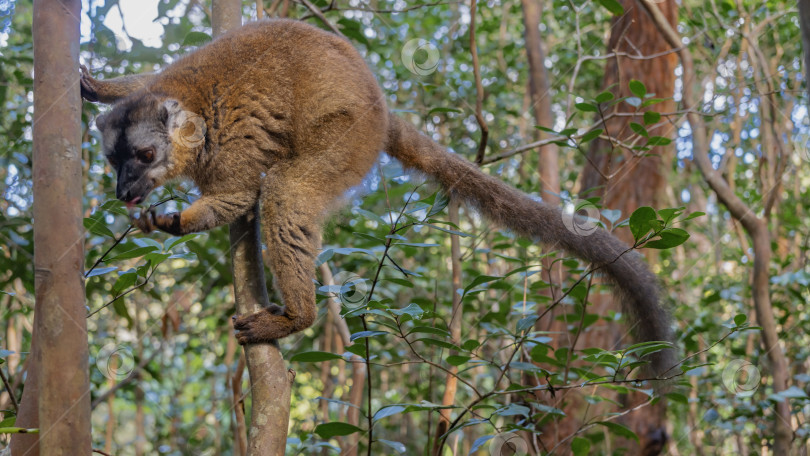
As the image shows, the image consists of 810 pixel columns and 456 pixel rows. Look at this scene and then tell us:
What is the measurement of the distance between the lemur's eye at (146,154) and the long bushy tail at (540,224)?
1.42 m

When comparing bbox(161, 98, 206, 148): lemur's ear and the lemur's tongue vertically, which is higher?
bbox(161, 98, 206, 148): lemur's ear

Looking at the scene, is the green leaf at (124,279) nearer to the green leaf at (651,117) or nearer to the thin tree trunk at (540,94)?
the green leaf at (651,117)

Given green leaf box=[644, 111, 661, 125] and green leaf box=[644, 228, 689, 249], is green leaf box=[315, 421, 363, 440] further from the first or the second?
green leaf box=[644, 111, 661, 125]

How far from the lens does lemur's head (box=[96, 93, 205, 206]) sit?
3.74 m

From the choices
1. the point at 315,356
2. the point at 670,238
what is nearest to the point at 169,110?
the point at 315,356

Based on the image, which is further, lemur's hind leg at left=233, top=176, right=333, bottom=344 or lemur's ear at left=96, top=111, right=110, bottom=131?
lemur's ear at left=96, top=111, right=110, bottom=131

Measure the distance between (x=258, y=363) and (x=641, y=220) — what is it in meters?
1.64

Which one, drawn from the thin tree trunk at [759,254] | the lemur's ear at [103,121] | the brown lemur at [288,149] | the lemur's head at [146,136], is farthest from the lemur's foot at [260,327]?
the thin tree trunk at [759,254]

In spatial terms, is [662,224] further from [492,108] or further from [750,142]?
[750,142]

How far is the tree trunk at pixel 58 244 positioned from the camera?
177 centimetres

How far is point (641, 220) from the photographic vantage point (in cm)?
243

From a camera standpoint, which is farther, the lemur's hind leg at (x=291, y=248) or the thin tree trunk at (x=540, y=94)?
the thin tree trunk at (x=540, y=94)

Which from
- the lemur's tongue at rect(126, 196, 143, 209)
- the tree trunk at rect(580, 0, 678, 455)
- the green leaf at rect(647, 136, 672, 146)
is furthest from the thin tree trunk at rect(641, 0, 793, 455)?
the lemur's tongue at rect(126, 196, 143, 209)

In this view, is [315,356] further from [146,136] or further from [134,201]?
[146,136]
